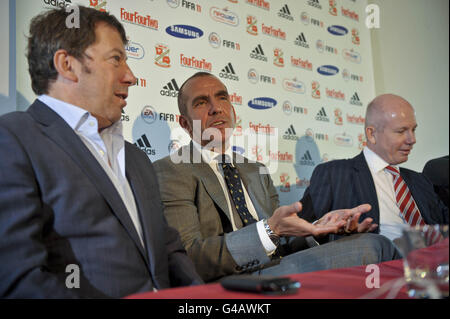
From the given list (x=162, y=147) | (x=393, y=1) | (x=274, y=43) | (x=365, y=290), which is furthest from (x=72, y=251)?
(x=393, y=1)

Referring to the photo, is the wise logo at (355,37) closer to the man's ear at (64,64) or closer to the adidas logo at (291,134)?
the adidas logo at (291,134)

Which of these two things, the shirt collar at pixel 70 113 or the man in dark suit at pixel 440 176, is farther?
the man in dark suit at pixel 440 176

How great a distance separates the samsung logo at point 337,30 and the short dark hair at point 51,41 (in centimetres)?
318

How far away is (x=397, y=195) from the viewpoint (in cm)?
300

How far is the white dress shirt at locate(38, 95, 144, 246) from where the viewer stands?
4.94 ft

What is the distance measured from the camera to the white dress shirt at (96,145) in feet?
4.94

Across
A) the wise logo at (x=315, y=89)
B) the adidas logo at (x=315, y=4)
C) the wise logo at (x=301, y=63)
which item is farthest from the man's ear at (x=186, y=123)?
the adidas logo at (x=315, y=4)

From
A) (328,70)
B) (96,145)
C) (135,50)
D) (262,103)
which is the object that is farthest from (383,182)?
(96,145)

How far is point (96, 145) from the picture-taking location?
153 cm

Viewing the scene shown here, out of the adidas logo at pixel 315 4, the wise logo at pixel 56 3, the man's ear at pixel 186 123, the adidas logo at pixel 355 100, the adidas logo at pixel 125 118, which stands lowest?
the man's ear at pixel 186 123

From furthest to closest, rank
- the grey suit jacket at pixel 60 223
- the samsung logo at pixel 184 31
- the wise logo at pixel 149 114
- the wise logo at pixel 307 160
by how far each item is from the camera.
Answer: the wise logo at pixel 307 160
the samsung logo at pixel 184 31
the wise logo at pixel 149 114
the grey suit jacket at pixel 60 223

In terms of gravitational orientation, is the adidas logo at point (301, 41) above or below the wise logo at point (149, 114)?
above

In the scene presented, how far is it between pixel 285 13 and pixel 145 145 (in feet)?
6.48

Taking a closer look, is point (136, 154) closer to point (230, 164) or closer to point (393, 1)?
point (230, 164)
